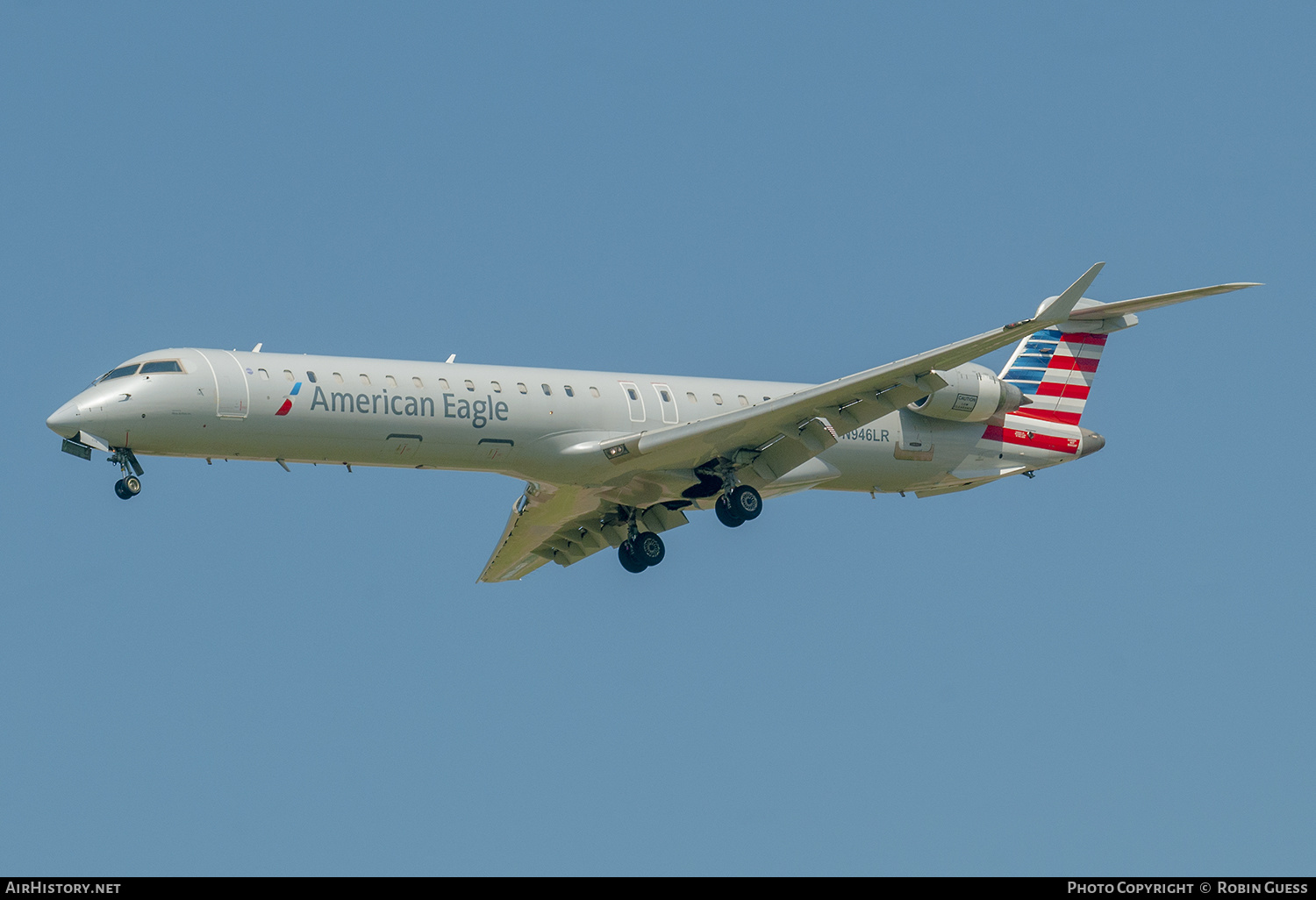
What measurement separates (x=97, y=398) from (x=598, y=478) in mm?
8436

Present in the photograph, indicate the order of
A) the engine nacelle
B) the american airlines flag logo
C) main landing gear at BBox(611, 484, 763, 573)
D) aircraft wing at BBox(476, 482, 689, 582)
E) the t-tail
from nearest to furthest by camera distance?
the american airlines flag logo, main landing gear at BBox(611, 484, 763, 573), aircraft wing at BBox(476, 482, 689, 582), the engine nacelle, the t-tail

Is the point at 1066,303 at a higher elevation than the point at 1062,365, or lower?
lower

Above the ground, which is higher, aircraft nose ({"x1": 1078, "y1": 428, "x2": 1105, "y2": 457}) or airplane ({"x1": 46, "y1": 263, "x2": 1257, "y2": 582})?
aircraft nose ({"x1": 1078, "y1": 428, "x2": 1105, "y2": 457})

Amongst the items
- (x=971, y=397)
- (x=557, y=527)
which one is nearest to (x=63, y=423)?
(x=557, y=527)

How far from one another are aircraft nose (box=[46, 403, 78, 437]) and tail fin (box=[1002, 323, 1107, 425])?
18294mm

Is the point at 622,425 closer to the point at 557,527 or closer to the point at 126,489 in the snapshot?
the point at 557,527

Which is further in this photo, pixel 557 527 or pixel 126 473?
pixel 557 527

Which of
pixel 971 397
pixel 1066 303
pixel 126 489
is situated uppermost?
pixel 971 397

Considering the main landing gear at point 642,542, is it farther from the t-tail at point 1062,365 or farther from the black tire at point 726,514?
the t-tail at point 1062,365

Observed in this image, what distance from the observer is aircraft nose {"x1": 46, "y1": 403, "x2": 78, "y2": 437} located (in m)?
25.4

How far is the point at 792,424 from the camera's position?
2902cm

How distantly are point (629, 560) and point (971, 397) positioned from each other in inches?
285

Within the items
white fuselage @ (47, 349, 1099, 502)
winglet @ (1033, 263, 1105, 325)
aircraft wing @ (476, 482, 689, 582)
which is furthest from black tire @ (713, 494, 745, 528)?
winglet @ (1033, 263, 1105, 325)

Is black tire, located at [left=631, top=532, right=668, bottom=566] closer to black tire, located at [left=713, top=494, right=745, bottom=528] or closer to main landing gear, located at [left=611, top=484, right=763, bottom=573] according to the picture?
main landing gear, located at [left=611, top=484, right=763, bottom=573]
